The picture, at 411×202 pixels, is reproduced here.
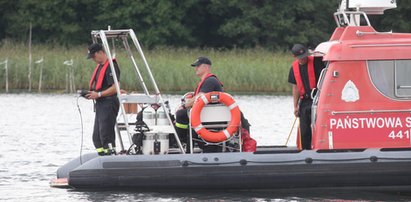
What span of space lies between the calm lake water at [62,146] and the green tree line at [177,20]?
53.9 feet

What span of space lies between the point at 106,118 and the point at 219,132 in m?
1.41

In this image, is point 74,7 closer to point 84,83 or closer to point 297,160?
point 84,83

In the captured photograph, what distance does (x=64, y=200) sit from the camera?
13789mm

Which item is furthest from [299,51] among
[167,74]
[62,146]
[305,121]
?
[167,74]

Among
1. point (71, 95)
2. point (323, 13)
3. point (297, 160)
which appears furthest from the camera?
point (323, 13)

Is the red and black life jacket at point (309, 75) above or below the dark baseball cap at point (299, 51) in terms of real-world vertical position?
below

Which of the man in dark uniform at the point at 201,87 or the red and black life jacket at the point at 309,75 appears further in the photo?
the red and black life jacket at the point at 309,75

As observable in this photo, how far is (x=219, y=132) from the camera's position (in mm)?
13891

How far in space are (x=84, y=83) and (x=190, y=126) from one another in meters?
19.6

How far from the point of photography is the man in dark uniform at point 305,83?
1430 cm

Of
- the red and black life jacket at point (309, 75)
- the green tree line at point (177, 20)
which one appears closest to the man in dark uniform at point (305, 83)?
the red and black life jacket at point (309, 75)

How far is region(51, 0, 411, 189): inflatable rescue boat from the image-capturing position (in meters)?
13.7

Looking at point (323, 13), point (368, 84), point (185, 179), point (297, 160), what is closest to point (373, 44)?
point (368, 84)

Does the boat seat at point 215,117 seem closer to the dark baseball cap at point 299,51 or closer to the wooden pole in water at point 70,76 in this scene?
the dark baseball cap at point 299,51
